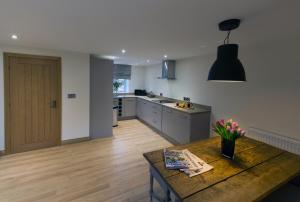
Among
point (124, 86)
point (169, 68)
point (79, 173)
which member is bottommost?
point (79, 173)

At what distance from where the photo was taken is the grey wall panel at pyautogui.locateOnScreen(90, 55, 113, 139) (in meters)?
4.16

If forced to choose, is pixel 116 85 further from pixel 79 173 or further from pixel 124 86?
pixel 79 173

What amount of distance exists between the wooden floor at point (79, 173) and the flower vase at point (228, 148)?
47.2 inches

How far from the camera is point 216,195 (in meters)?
1.22

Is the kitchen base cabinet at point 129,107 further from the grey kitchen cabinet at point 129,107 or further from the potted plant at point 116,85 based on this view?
the potted plant at point 116,85

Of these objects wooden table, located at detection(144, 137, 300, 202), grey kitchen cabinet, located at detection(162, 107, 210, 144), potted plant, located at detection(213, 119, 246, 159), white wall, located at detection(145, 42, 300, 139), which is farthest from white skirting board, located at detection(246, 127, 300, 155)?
potted plant, located at detection(213, 119, 246, 159)

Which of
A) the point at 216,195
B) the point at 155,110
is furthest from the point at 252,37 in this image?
the point at 155,110

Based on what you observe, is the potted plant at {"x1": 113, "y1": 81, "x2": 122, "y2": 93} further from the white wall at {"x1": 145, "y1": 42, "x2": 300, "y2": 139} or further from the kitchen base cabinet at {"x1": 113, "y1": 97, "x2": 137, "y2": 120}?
the white wall at {"x1": 145, "y1": 42, "x2": 300, "y2": 139}

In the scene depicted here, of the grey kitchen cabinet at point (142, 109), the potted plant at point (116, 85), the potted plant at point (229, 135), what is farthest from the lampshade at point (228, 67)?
the potted plant at point (116, 85)

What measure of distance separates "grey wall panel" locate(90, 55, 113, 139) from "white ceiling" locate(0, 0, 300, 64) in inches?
61.3

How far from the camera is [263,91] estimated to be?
2.83 m

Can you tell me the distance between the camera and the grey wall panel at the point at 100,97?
164 inches

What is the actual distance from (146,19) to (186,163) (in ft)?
5.08

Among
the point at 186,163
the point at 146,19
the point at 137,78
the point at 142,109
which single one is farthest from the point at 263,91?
the point at 137,78
